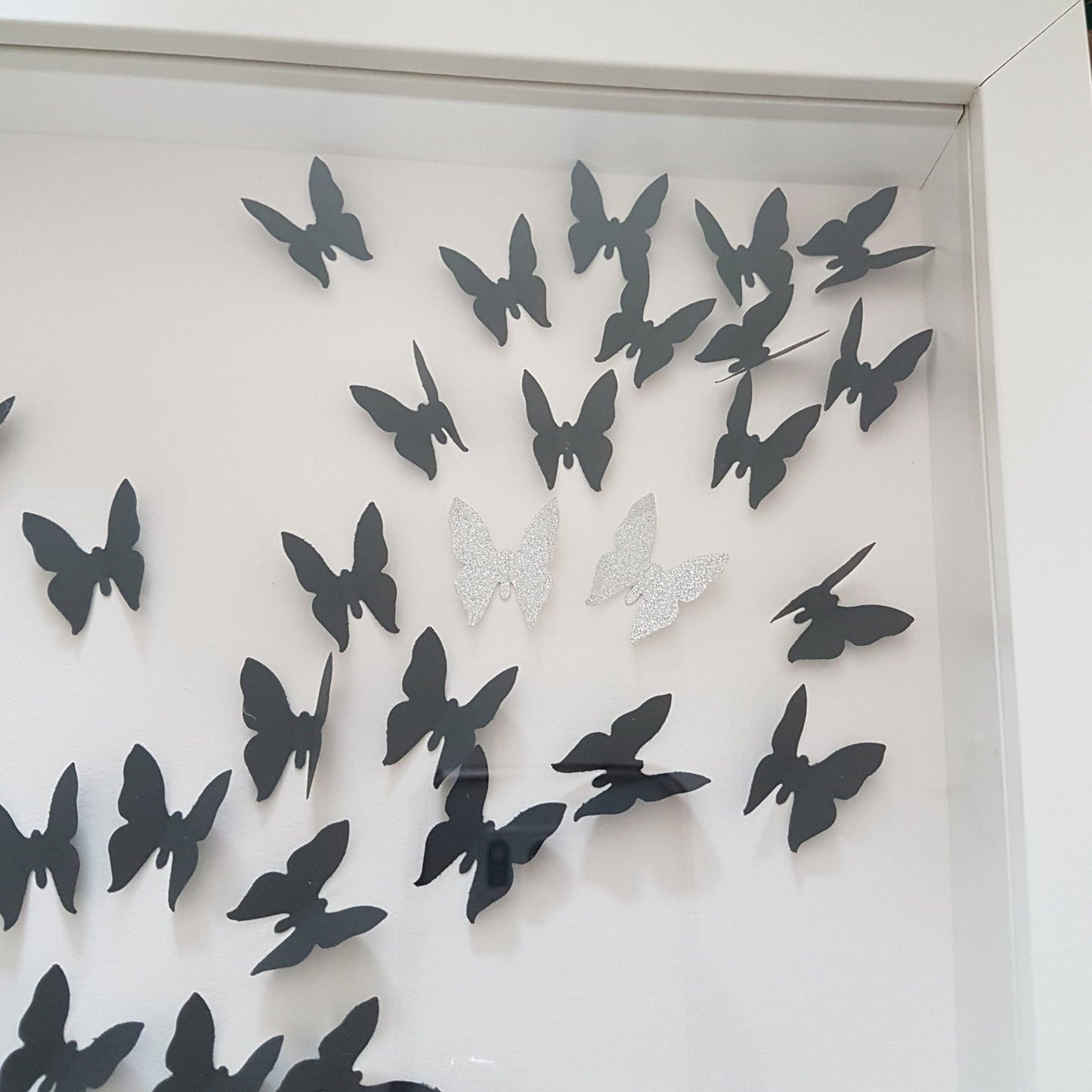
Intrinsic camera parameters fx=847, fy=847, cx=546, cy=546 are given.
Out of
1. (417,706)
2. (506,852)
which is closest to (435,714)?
(417,706)

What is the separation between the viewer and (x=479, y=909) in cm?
66

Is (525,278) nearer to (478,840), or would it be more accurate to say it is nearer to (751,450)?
(751,450)

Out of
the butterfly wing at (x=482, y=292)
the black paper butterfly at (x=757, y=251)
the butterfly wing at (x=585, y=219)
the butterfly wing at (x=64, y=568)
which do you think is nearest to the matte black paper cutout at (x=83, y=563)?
the butterfly wing at (x=64, y=568)

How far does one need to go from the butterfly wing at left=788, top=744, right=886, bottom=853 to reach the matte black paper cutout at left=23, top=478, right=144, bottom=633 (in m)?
0.56

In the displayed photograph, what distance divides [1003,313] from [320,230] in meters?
0.56

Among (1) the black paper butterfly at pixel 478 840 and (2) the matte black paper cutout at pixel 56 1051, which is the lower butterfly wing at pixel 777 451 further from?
(2) the matte black paper cutout at pixel 56 1051

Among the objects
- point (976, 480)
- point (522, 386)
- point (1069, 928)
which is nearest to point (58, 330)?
point (522, 386)

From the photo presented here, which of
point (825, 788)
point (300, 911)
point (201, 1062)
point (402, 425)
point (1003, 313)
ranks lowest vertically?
point (201, 1062)

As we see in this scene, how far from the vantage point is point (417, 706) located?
2.21 feet

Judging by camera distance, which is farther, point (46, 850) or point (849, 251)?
point (849, 251)

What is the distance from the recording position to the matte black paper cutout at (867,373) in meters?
0.73

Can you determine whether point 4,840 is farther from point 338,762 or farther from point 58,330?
point 58,330

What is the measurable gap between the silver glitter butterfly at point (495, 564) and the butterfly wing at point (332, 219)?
23 centimetres

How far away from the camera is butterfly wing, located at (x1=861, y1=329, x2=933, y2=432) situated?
732mm
